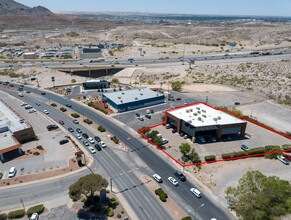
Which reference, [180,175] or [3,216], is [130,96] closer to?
[180,175]

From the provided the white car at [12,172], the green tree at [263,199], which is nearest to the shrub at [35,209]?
the white car at [12,172]

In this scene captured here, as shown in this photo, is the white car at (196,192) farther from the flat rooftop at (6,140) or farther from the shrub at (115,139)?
the flat rooftop at (6,140)

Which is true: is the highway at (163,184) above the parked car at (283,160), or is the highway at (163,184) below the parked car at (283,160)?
below

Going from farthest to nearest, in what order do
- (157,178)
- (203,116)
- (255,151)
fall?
(203,116)
(255,151)
(157,178)

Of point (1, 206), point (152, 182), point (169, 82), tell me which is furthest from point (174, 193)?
point (169, 82)

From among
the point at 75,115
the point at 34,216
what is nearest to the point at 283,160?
the point at 34,216

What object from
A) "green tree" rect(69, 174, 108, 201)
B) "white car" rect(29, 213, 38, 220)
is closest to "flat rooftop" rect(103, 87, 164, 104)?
"green tree" rect(69, 174, 108, 201)

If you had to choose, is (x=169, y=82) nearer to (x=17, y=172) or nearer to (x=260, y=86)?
(x=260, y=86)
